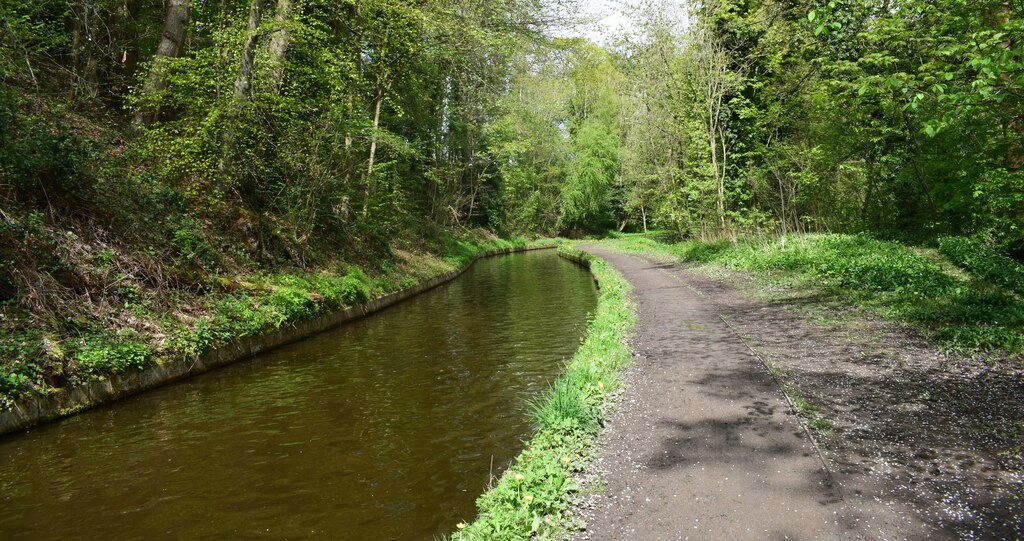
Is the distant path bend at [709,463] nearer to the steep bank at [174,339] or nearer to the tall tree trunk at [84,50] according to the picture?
the steep bank at [174,339]

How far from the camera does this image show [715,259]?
59.9 ft

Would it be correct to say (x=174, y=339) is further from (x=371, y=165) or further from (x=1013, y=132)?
(x=1013, y=132)

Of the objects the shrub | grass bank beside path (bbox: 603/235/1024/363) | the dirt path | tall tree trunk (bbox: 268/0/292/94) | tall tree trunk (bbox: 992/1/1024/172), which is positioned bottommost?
the dirt path

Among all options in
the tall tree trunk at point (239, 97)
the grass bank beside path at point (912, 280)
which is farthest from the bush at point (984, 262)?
the tall tree trunk at point (239, 97)

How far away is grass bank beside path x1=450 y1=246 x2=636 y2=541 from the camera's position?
3.43 metres

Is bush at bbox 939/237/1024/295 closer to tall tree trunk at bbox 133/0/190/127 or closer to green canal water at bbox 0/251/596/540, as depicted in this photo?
green canal water at bbox 0/251/596/540

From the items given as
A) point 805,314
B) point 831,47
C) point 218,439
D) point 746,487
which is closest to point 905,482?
point 746,487

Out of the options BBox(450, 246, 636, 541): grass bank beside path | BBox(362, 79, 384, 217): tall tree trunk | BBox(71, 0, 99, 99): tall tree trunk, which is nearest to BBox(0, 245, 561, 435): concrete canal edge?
BBox(362, 79, 384, 217): tall tree trunk

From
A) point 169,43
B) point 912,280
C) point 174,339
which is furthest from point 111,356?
point 912,280

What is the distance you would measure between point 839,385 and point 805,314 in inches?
153

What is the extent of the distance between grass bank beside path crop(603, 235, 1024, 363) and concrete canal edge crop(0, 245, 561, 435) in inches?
420

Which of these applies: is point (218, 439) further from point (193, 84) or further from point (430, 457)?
point (193, 84)

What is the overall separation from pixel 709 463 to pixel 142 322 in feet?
27.2

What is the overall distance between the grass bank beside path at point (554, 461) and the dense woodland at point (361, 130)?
14.7 feet
